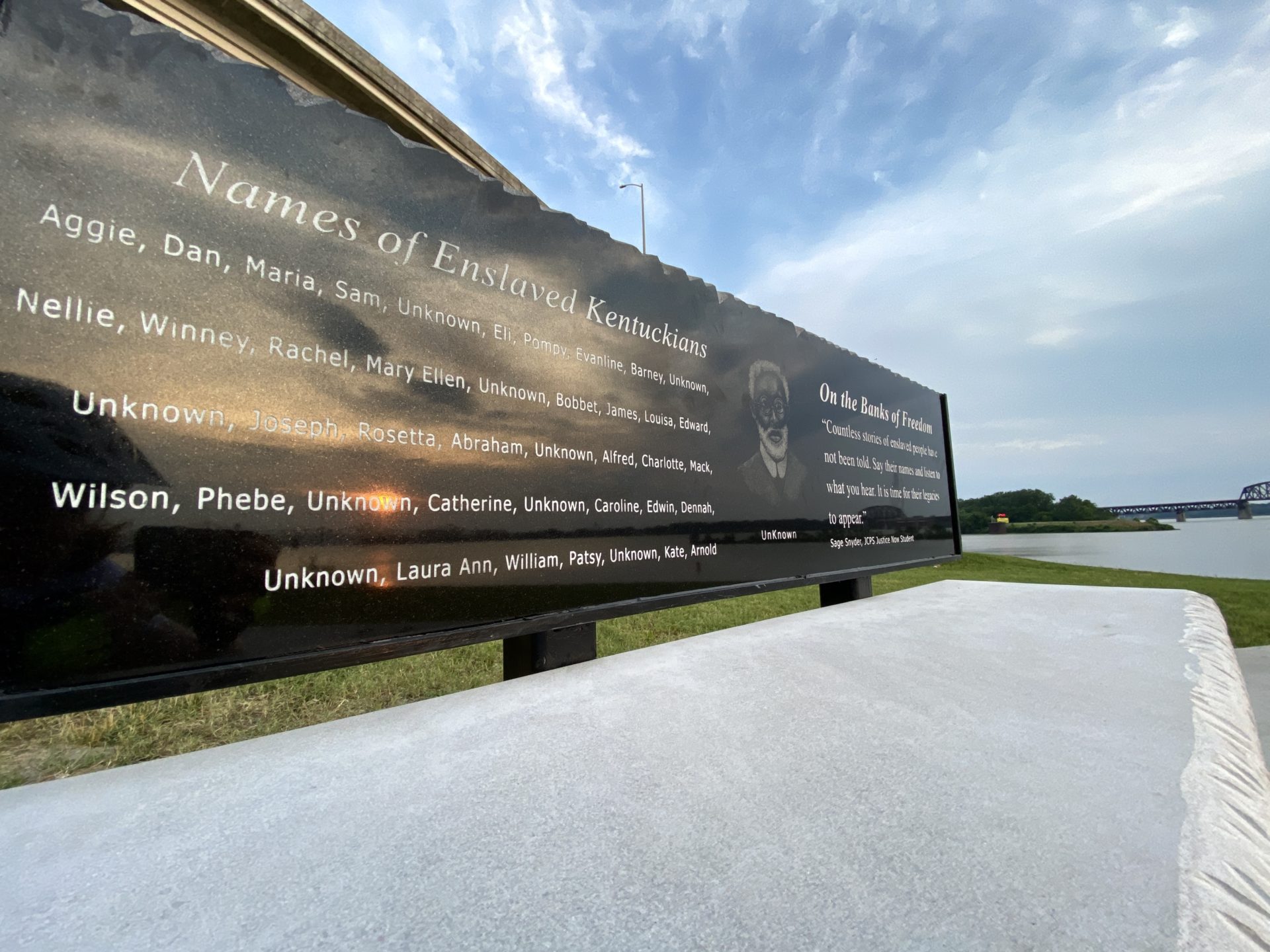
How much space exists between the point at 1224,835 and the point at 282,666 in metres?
2.35

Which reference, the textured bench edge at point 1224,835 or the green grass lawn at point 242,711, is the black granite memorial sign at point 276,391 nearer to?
the green grass lawn at point 242,711

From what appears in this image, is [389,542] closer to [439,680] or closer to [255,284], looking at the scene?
[255,284]

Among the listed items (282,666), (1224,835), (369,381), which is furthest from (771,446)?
(282,666)

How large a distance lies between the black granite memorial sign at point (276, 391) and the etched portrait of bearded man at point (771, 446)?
79cm

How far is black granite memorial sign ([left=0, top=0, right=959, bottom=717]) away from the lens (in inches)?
54.0

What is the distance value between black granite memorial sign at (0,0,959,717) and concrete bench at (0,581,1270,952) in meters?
0.35

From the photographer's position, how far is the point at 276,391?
1.69 metres

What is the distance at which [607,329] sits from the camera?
105 inches

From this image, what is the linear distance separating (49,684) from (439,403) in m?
1.24

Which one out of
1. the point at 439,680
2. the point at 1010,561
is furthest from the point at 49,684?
the point at 1010,561

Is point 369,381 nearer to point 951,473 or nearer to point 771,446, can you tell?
point 771,446

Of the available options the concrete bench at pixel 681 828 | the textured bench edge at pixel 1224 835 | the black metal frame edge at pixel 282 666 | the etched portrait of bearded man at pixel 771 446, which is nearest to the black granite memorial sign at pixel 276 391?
the black metal frame edge at pixel 282 666

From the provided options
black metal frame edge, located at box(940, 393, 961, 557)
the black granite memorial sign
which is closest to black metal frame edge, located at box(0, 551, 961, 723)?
the black granite memorial sign

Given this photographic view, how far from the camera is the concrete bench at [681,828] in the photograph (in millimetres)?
920
